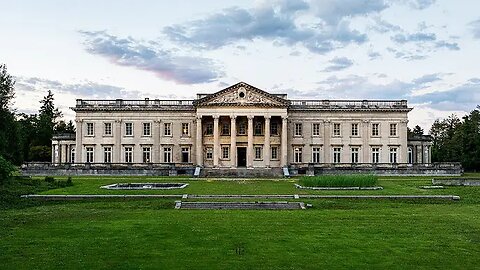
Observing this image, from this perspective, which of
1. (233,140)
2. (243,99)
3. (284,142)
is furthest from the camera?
(233,140)

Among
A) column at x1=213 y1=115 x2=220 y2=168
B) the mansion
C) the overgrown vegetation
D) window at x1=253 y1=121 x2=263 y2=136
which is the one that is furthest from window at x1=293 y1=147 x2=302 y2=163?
the overgrown vegetation

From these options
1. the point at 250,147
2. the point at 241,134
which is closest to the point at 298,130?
the point at 250,147

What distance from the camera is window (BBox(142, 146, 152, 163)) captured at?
75938 mm

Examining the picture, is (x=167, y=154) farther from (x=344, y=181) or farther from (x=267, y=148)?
(x=344, y=181)

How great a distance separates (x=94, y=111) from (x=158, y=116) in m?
8.53

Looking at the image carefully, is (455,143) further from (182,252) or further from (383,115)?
(182,252)

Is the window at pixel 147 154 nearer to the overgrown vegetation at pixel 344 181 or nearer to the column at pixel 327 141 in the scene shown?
the column at pixel 327 141

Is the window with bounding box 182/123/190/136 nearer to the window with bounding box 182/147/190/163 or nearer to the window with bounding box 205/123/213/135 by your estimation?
the window with bounding box 182/147/190/163

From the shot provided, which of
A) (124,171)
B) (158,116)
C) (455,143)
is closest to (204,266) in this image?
(124,171)

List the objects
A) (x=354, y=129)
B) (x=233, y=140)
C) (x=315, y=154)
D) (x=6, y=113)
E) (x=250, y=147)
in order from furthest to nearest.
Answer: (x=315, y=154) → (x=354, y=129) → (x=250, y=147) → (x=233, y=140) → (x=6, y=113)

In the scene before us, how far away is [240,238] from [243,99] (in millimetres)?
53304

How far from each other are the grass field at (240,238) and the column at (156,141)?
4644cm

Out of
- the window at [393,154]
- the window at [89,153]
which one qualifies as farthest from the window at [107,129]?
the window at [393,154]

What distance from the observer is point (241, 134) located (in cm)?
7412
